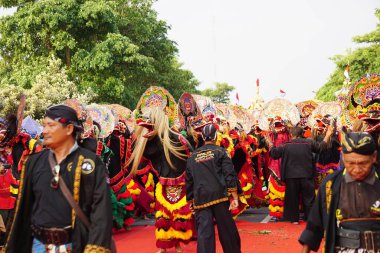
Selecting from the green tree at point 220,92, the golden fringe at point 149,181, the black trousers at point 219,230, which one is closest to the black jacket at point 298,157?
the golden fringe at point 149,181

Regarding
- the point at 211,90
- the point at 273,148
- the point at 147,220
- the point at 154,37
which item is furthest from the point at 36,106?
the point at 211,90

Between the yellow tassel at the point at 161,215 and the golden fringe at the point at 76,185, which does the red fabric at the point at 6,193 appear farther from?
the golden fringe at the point at 76,185

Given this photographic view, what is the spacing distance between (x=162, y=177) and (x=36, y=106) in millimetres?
17248

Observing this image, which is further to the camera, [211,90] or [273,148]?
[211,90]

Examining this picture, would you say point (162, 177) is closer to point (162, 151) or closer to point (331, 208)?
point (162, 151)

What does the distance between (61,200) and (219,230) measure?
11.5 feet

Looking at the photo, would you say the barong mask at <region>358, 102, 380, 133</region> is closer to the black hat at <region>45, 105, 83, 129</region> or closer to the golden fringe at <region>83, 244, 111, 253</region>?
the black hat at <region>45, 105, 83, 129</region>

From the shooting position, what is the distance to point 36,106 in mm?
24531

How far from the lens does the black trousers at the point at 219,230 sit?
724cm

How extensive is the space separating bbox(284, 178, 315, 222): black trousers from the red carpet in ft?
0.78

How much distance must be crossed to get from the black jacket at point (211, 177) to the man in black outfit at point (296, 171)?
428 centimetres

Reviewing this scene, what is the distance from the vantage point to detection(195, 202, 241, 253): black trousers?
7238mm

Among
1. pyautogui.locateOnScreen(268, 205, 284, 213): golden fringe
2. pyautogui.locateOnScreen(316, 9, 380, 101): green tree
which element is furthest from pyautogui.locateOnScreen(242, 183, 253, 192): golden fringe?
pyautogui.locateOnScreen(316, 9, 380, 101): green tree

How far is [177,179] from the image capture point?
840cm
